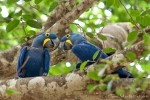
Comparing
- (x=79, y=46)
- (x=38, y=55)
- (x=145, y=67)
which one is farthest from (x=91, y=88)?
(x=38, y=55)

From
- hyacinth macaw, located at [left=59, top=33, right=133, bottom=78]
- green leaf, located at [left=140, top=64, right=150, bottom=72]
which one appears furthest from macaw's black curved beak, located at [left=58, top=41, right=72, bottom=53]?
green leaf, located at [left=140, top=64, right=150, bottom=72]

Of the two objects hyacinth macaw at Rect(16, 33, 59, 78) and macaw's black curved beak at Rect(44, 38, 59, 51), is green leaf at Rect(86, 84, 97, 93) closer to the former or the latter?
hyacinth macaw at Rect(16, 33, 59, 78)

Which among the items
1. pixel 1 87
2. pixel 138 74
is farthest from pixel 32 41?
pixel 138 74

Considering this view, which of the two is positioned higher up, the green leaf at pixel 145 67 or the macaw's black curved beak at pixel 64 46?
the macaw's black curved beak at pixel 64 46

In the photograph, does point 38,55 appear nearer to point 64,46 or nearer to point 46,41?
point 46,41

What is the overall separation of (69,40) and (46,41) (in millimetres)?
298

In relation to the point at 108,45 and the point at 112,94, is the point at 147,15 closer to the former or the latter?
the point at 112,94

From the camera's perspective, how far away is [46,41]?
14.1ft

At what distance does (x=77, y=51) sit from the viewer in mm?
4062

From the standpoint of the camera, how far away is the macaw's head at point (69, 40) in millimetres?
4336

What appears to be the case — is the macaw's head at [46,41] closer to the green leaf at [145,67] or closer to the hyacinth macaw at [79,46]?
the hyacinth macaw at [79,46]

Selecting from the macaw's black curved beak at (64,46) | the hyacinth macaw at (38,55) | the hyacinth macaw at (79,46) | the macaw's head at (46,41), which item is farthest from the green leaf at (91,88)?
the macaw's black curved beak at (64,46)

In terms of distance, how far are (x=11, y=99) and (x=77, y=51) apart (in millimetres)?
1163

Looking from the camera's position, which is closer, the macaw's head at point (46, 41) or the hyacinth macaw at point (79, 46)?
the hyacinth macaw at point (79, 46)
